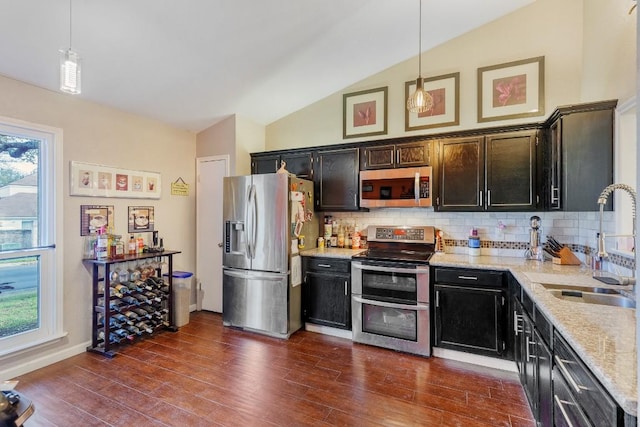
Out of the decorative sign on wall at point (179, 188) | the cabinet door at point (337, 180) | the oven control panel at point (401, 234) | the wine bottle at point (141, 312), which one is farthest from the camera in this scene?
the decorative sign on wall at point (179, 188)

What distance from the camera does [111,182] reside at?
327 centimetres

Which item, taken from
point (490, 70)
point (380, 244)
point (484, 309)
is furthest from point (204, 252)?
point (490, 70)

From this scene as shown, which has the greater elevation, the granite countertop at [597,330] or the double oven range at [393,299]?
the granite countertop at [597,330]

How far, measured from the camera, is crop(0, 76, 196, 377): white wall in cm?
266

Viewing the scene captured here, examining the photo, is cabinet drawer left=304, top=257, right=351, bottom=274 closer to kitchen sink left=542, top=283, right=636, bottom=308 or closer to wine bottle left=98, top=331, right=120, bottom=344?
kitchen sink left=542, top=283, right=636, bottom=308

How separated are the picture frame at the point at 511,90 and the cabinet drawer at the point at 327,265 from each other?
2168 millimetres

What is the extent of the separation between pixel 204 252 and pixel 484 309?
344 centimetres

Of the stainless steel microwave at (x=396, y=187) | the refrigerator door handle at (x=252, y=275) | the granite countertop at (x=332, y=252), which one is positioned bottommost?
the refrigerator door handle at (x=252, y=275)

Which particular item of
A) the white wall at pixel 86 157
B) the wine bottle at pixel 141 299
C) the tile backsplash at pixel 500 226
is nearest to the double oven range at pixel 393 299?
the tile backsplash at pixel 500 226

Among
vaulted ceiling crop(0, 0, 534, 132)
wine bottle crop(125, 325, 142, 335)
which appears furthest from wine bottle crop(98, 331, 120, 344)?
vaulted ceiling crop(0, 0, 534, 132)

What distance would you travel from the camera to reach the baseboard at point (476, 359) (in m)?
2.66

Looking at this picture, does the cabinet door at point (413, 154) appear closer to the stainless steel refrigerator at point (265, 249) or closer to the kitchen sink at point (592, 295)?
the stainless steel refrigerator at point (265, 249)

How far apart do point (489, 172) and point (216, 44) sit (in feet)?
9.31

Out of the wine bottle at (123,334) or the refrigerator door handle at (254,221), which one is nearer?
the wine bottle at (123,334)
